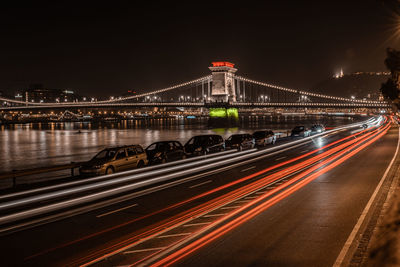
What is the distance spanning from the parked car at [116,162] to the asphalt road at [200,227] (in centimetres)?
428

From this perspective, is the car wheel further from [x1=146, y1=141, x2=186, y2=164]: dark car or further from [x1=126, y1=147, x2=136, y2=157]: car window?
[x1=146, y1=141, x2=186, y2=164]: dark car

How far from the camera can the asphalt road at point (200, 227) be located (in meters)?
7.77

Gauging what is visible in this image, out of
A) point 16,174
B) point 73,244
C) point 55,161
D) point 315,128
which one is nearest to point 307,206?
point 73,244

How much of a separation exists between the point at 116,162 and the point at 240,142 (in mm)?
14423

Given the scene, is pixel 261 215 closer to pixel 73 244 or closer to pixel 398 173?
pixel 73 244

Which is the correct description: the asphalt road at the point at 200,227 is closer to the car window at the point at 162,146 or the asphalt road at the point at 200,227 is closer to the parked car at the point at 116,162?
the parked car at the point at 116,162

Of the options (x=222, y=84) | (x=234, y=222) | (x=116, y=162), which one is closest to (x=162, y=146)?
(x=116, y=162)

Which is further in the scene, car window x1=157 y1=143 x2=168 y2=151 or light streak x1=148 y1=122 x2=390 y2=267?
Result: car window x1=157 y1=143 x2=168 y2=151

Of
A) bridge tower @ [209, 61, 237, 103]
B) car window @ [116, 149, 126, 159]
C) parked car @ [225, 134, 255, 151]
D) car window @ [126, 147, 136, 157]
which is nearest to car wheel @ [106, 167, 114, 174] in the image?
car window @ [116, 149, 126, 159]

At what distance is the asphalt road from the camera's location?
7773mm

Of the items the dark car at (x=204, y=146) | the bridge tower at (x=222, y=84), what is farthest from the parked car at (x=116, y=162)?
the bridge tower at (x=222, y=84)

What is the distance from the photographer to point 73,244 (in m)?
8.85

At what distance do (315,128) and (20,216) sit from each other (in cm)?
5002

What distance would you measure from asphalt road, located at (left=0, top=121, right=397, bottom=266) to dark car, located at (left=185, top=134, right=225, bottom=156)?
36.9 ft
